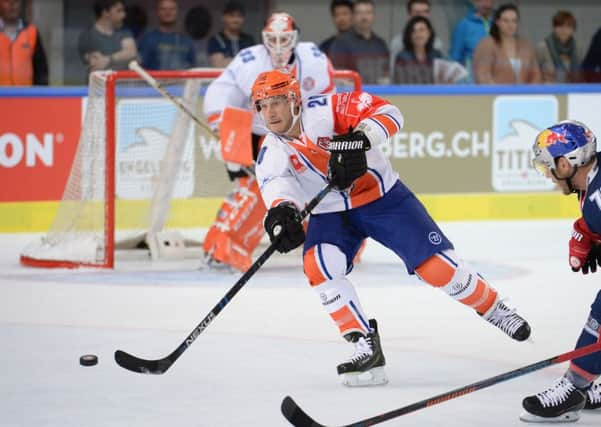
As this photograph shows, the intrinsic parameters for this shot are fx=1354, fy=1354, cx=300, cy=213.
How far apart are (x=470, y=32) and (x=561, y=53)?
646 mm

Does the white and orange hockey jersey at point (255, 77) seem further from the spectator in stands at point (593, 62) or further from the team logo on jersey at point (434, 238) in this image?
the spectator in stands at point (593, 62)

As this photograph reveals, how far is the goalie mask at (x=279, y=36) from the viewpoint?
6504 millimetres

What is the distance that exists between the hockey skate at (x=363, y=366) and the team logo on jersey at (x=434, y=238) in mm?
373

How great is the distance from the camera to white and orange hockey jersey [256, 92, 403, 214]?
169 inches

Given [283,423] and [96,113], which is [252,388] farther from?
[96,113]

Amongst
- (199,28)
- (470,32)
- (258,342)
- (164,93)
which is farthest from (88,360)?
(470,32)

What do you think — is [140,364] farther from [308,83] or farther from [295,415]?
[308,83]

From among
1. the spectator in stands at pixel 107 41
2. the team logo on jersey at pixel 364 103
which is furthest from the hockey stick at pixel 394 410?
the spectator in stands at pixel 107 41

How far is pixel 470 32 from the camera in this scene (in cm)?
861

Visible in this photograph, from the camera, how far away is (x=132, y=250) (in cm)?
727

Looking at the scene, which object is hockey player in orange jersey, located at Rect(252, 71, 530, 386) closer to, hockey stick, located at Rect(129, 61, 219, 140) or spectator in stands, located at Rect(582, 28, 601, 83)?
hockey stick, located at Rect(129, 61, 219, 140)

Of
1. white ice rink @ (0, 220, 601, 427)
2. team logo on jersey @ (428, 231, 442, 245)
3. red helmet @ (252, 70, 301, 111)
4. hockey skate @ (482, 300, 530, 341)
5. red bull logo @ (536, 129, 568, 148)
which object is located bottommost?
white ice rink @ (0, 220, 601, 427)

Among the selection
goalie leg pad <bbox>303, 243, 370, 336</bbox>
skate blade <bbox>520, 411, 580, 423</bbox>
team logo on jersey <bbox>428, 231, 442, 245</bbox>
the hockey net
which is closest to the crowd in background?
the hockey net

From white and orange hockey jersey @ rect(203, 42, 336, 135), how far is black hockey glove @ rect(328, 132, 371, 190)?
245 centimetres
